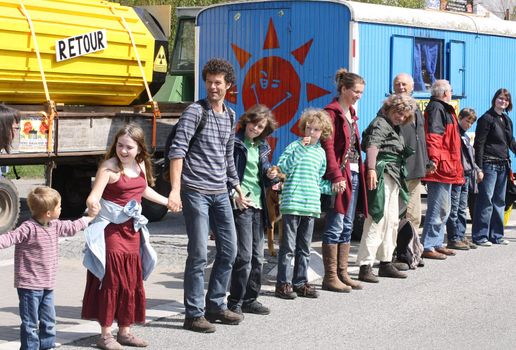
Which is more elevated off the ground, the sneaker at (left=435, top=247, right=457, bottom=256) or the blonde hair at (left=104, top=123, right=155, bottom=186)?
the blonde hair at (left=104, top=123, right=155, bottom=186)

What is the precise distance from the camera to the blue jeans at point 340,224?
933 centimetres

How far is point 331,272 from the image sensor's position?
30.8ft

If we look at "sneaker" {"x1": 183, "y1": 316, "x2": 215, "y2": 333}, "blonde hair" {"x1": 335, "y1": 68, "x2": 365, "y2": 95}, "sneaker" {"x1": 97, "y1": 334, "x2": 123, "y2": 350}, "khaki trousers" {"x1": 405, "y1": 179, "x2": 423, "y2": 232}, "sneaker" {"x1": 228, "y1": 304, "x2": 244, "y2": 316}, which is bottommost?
"sneaker" {"x1": 97, "y1": 334, "x2": 123, "y2": 350}

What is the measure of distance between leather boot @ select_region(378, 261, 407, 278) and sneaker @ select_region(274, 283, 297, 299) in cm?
149

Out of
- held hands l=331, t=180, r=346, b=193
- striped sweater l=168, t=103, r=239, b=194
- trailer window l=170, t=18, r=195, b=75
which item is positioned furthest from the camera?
trailer window l=170, t=18, r=195, b=75

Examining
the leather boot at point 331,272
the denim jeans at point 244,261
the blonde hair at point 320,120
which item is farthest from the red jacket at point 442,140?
the denim jeans at point 244,261

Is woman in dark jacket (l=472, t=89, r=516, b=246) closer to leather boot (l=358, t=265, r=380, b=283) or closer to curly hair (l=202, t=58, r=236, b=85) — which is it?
leather boot (l=358, t=265, r=380, b=283)

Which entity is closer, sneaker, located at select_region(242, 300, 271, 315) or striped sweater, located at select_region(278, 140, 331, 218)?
sneaker, located at select_region(242, 300, 271, 315)

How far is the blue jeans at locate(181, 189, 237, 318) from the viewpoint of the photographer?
25.1ft

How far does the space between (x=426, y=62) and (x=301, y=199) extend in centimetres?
545

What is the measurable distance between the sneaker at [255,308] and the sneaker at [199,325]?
70 centimetres

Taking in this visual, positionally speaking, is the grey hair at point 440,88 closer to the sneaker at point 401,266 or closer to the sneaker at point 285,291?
the sneaker at point 401,266

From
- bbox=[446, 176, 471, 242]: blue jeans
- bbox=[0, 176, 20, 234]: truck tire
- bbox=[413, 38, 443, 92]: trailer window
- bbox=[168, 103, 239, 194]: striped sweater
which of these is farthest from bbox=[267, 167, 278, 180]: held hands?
bbox=[413, 38, 443, 92]: trailer window

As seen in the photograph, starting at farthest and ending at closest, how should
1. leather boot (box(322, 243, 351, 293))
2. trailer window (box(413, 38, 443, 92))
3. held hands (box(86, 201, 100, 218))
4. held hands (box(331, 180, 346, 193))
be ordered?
trailer window (box(413, 38, 443, 92)) < leather boot (box(322, 243, 351, 293)) < held hands (box(331, 180, 346, 193)) < held hands (box(86, 201, 100, 218))
